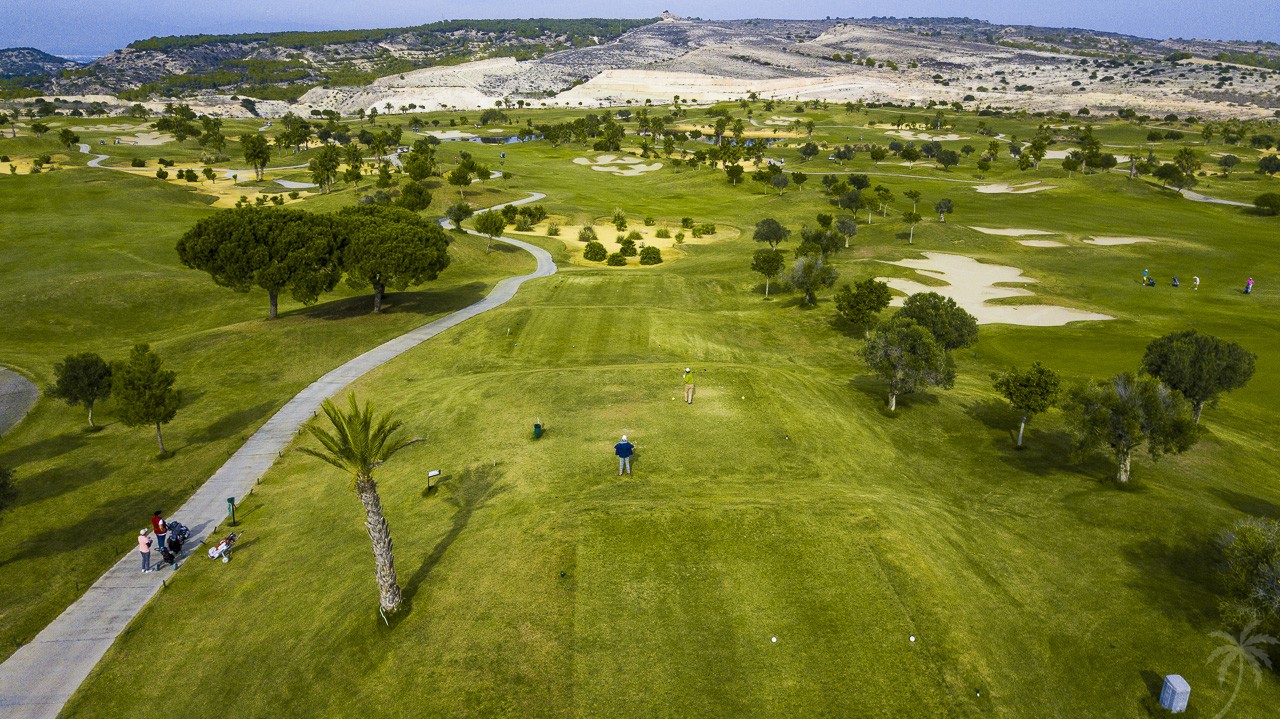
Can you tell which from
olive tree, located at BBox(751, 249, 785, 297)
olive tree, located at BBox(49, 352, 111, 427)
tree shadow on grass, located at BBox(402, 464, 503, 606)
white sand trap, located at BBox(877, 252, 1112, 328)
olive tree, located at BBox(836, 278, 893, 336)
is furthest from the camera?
olive tree, located at BBox(751, 249, 785, 297)

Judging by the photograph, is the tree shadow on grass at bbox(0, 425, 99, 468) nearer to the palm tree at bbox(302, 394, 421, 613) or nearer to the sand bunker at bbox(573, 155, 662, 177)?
the palm tree at bbox(302, 394, 421, 613)

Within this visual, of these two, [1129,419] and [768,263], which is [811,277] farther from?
[1129,419]

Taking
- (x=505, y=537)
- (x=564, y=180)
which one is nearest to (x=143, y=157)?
(x=564, y=180)

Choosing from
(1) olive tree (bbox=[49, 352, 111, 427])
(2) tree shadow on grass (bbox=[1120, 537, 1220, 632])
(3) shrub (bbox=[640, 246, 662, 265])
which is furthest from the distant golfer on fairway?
(3) shrub (bbox=[640, 246, 662, 265])

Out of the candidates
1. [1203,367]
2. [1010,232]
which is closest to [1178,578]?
[1203,367]

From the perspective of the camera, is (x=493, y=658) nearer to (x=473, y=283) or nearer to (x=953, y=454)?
(x=953, y=454)

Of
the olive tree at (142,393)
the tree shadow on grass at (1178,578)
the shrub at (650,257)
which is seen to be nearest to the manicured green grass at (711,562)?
the tree shadow on grass at (1178,578)
